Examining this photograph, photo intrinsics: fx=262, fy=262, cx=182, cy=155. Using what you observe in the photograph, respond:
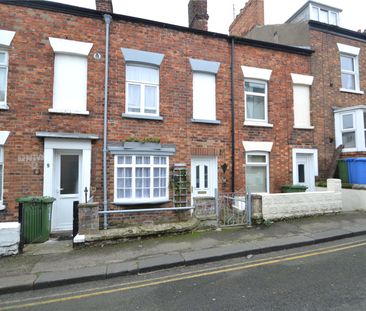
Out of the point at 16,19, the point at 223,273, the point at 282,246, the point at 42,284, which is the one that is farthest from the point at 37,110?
the point at 282,246

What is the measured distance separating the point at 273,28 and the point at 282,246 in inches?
466

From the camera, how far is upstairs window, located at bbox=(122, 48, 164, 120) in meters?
8.95

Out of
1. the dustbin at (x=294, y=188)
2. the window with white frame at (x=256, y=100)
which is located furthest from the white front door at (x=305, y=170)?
the window with white frame at (x=256, y=100)

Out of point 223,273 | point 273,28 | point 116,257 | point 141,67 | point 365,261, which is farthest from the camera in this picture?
point 273,28

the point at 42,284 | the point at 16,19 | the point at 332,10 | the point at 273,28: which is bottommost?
the point at 42,284

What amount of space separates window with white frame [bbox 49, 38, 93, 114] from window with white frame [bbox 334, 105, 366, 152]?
10.5m

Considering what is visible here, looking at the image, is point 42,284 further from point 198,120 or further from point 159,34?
point 159,34

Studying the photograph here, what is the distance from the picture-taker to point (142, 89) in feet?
30.0

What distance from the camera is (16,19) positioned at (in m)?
7.93

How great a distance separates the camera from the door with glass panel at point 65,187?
26.9 feet

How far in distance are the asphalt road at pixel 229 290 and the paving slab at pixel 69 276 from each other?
12 cm

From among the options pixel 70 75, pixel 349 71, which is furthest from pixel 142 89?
pixel 349 71

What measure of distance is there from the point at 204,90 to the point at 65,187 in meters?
5.98

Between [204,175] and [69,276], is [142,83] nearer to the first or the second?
[204,175]
